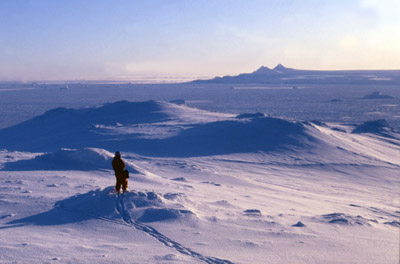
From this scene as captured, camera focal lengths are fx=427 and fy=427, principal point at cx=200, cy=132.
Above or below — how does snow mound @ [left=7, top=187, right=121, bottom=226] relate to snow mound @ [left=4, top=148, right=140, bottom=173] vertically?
above

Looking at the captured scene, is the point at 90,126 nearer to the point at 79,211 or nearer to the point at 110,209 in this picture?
the point at 79,211

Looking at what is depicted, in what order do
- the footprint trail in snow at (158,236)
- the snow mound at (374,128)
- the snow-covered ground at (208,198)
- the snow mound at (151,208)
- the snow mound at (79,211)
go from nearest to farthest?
the footprint trail in snow at (158,236)
the snow-covered ground at (208,198)
the snow mound at (79,211)
the snow mound at (151,208)
the snow mound at (374,128)

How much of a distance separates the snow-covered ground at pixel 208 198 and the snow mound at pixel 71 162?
0.15ft

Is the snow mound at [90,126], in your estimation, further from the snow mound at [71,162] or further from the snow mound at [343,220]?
the snow mound at [343,220]

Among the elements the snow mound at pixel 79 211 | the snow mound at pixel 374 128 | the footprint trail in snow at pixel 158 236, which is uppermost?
the snow mound at pixel 79 211

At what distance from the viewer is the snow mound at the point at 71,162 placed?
14609 mm

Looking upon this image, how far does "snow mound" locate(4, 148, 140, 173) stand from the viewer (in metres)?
14.6

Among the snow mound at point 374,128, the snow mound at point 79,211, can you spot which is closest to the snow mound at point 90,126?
the snow mound at point 374,128

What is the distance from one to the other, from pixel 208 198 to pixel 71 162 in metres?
6.53

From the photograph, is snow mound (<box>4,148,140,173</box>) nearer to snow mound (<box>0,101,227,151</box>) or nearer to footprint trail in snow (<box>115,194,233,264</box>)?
footprint trail in snow (<box>115,194,233,264</box>)

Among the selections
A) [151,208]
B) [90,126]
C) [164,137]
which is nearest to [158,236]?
[151,208]

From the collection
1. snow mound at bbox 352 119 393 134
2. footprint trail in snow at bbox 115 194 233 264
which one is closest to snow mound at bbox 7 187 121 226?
footprint trail in snow at bbox 115 194 233 264

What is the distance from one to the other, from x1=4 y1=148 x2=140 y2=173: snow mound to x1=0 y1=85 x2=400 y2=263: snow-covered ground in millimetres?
44

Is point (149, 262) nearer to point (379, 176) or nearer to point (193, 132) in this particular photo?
point (379, 176)
